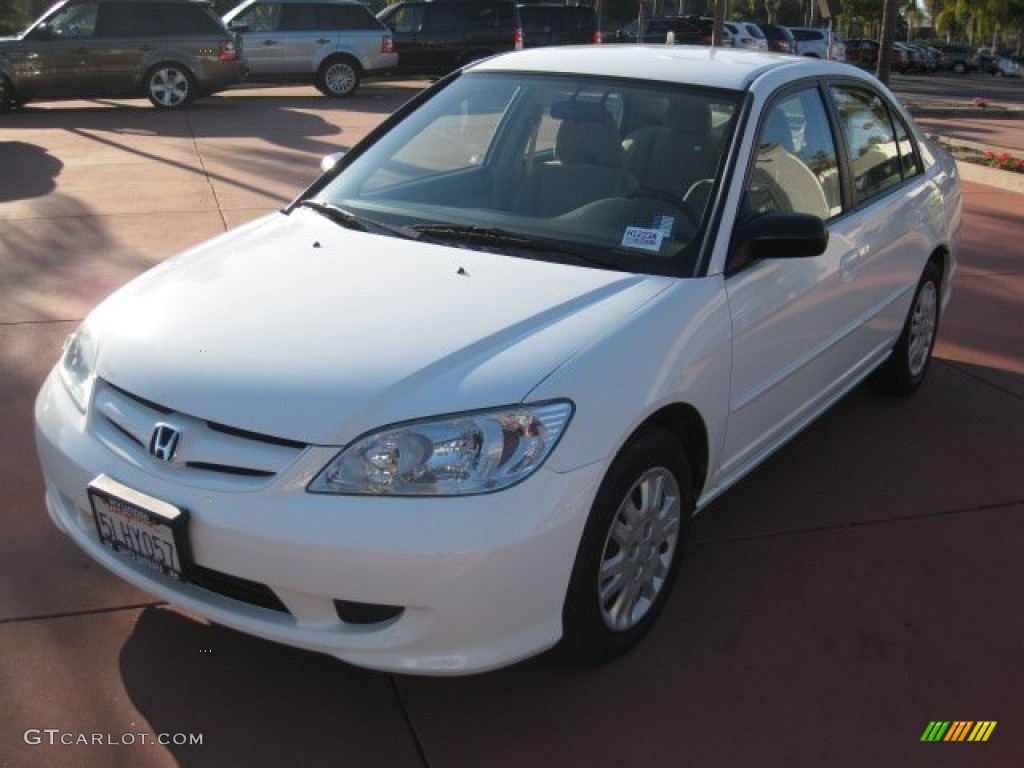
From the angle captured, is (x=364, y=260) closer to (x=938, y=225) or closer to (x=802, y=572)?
(x=802, y=572)

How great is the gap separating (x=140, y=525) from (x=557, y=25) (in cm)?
2075

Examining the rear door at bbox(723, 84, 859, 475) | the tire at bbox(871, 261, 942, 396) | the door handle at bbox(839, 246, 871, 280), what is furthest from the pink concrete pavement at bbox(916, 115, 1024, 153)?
the rear door at bbox(723, 84, 859, 475)

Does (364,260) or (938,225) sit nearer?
(364,260)

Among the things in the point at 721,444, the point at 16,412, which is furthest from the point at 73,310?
the point at 721,444

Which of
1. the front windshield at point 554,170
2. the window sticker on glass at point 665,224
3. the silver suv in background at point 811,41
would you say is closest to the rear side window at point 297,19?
the front windshield at point 554,170

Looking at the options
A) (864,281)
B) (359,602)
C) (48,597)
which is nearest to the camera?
(359,602)

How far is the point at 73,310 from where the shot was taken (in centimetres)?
630

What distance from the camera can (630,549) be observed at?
3.16 m

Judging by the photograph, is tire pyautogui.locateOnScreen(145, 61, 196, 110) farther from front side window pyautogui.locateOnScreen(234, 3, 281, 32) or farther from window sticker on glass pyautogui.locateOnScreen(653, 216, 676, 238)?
window sticker on glass pyautogui.locateOnScreen(653, 216, 676, 238)

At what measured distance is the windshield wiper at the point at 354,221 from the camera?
12.5 feet

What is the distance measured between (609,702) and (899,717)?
31.4 inches

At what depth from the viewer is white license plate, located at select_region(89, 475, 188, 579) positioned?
2.75 meters

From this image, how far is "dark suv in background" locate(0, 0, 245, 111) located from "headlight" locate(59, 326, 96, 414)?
14167mm

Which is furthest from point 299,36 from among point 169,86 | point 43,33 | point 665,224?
point 665,224
